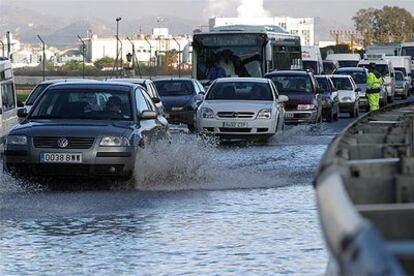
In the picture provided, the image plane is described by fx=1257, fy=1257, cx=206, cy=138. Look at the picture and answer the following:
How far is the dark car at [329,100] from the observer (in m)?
37.9

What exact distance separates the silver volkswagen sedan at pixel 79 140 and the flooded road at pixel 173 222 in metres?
0.27

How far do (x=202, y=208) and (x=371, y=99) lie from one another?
76.4ft

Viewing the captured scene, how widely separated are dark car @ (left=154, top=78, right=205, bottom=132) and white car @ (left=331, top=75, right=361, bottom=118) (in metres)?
10.4

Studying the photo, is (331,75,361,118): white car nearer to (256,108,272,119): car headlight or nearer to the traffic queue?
the traffic queue

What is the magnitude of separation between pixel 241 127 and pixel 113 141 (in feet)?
32.0

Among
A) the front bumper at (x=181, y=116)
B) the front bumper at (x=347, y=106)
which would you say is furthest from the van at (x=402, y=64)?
the front bumper at (x=181, y=116)

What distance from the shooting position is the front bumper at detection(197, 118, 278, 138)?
979 inches

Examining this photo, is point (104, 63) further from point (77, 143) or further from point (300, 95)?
point (77, 143)

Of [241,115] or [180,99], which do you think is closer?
[241,115]

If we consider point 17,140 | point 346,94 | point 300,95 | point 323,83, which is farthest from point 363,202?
point 346,94

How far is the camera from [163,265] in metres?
9.33

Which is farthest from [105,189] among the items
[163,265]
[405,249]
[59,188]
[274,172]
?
[405,249]

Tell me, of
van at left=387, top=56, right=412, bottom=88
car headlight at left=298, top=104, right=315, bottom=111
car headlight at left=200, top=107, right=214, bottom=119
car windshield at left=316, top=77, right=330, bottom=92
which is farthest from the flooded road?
van at left=387, top=56, right=412, bottom=88

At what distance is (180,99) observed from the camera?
33.0 metres
